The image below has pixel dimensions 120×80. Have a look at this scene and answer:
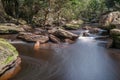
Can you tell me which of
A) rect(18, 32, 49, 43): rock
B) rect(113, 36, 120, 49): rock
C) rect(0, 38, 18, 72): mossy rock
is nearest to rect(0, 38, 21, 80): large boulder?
rect(0, 38, 18, 72): mossy rock

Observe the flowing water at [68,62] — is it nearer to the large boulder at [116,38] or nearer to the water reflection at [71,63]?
the water reflection at [71,63]

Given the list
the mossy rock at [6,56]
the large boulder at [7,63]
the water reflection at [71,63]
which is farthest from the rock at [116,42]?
the mossy rock at [6,56]

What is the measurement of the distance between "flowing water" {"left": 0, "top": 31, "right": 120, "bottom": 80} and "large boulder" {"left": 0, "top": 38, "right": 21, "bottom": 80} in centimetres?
56

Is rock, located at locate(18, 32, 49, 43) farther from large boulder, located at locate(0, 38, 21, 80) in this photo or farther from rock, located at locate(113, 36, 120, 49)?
large boulder, located at locate(0, 38, 21, 80)

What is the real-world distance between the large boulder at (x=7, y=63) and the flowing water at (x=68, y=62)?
0.56 metres

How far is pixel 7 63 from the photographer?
14.2 meters

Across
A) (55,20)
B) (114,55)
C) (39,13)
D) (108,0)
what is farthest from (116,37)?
(108,0)

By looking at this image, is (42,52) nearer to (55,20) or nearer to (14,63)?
(14,63)

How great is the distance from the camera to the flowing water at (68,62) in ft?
48.6

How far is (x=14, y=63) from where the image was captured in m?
15.4

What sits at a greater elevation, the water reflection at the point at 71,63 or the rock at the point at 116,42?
the rock at the point at 116,42

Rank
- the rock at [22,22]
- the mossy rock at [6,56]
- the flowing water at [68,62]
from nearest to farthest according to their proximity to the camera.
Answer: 1. the mossy rock at [6,56]
2. the flowing water at [68,62]
3. the rock at [22,22]

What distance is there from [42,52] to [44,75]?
7.21 m

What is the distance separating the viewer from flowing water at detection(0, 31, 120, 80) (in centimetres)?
1481
